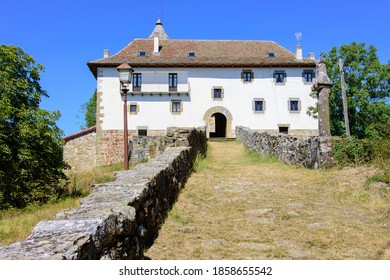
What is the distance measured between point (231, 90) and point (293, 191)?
24.0 m

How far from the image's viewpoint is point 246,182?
899 centimetres

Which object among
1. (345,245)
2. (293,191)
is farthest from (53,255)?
(293,191)

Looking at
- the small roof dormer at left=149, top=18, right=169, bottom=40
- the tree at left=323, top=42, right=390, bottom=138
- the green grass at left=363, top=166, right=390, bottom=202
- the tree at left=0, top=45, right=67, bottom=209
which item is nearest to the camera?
the green grass at left=363, top=166, right=390, bottom=202

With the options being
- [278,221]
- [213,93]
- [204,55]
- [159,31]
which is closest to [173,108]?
[213,93]

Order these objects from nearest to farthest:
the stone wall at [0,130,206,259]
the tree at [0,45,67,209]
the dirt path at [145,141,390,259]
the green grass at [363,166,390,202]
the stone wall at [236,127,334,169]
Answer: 1. the stone wall at [0,130,206,259]
2. the dirt path at [145,141,390,259]
3. the green grass at [363,166,390,202]
4. the stone wall at [236,127,334,169]
5. the tree at [0,45,67,209]

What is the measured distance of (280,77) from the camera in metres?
31.3

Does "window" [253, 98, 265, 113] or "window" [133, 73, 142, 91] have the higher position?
"window" [133, 73, 142, 91]

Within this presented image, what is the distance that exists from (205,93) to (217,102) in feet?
4.15

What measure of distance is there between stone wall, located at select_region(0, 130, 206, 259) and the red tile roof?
2564 cm

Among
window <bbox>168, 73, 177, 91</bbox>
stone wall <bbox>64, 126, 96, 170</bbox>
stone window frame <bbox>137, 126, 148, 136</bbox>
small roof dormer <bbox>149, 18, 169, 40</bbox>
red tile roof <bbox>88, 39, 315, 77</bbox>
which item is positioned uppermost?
small roof dormer <bbox>149, 18, 169, 40</bbox>

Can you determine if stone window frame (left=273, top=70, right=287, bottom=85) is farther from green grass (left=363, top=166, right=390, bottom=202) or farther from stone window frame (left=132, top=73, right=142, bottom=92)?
green grass (left=363, top=166, right=390, bottom=202)

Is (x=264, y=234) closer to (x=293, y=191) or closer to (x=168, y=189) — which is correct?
(x=168, y=189)

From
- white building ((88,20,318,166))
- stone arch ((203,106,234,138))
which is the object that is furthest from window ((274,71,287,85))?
stone arch ((203,106,234,138))

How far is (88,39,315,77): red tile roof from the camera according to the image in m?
30.5
